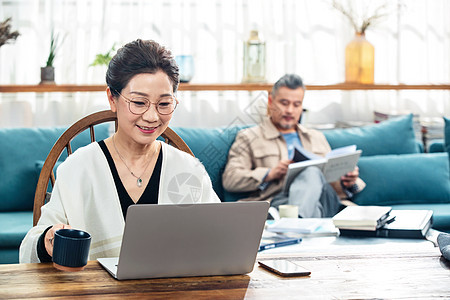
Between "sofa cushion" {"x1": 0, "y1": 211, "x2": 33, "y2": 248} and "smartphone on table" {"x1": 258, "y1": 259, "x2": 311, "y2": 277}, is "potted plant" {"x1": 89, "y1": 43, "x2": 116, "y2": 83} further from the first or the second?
"smartphone on table" {"x1": 258, "y1": 259, "x2": 311, "y2": 277}

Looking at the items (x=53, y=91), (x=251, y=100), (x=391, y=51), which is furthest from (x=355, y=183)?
(x=53, y=91)

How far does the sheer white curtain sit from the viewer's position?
151 inches

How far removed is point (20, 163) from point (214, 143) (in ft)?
3.10

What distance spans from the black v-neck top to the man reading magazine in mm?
1356

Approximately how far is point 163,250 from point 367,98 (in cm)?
331

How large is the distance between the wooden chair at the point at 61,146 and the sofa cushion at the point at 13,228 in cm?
104

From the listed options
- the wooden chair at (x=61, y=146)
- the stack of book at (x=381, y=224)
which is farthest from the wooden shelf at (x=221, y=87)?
the wooden chair at (x=61, y=146)

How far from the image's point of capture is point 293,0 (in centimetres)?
412

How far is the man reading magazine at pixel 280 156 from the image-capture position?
3.05m

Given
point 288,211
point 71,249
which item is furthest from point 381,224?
point 71,249

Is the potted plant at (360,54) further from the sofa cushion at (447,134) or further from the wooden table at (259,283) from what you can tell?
the wooden table at (259,283)

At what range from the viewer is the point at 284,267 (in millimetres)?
1285

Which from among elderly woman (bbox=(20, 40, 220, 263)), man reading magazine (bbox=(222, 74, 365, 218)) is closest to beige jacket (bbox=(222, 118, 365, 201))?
man reading magazine (bbox=(222, 74, 365, 218))

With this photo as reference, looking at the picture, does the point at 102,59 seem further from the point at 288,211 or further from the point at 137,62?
the point at 137,62
